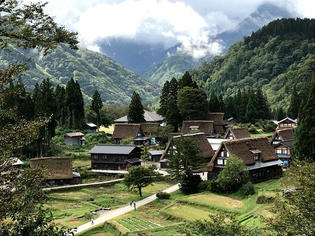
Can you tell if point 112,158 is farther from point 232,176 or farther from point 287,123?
point 287,123

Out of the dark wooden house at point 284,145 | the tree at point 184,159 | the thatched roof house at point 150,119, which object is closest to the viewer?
the tree at point 184,159

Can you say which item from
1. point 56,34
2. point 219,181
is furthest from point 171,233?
point 56,34

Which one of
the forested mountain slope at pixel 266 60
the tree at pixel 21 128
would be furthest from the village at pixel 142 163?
the forested mountain slope at pixel 266 60

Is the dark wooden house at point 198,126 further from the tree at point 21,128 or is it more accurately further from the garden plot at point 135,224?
the tree at point 21,128

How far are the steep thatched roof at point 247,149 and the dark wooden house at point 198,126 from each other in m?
19.7

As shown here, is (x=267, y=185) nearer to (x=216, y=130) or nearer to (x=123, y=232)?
(x=123, y=232)

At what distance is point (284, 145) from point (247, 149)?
376 inches

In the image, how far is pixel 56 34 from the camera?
993 cm

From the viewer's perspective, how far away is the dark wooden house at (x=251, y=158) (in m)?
40.7

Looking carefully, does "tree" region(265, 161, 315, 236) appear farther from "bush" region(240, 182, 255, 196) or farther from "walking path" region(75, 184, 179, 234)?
"bush" region(240, 182, 255, 196)

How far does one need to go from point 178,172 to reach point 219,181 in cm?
646

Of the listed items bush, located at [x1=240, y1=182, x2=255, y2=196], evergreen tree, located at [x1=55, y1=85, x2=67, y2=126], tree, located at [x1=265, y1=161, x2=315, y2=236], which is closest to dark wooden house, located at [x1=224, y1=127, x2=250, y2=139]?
bush, located at [x1=240, y1=182, x2=255, y2=196]

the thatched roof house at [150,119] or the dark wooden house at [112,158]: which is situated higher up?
the thatched roof house at [150,119]

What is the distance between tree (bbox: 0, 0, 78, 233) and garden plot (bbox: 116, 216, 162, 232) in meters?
18.8
